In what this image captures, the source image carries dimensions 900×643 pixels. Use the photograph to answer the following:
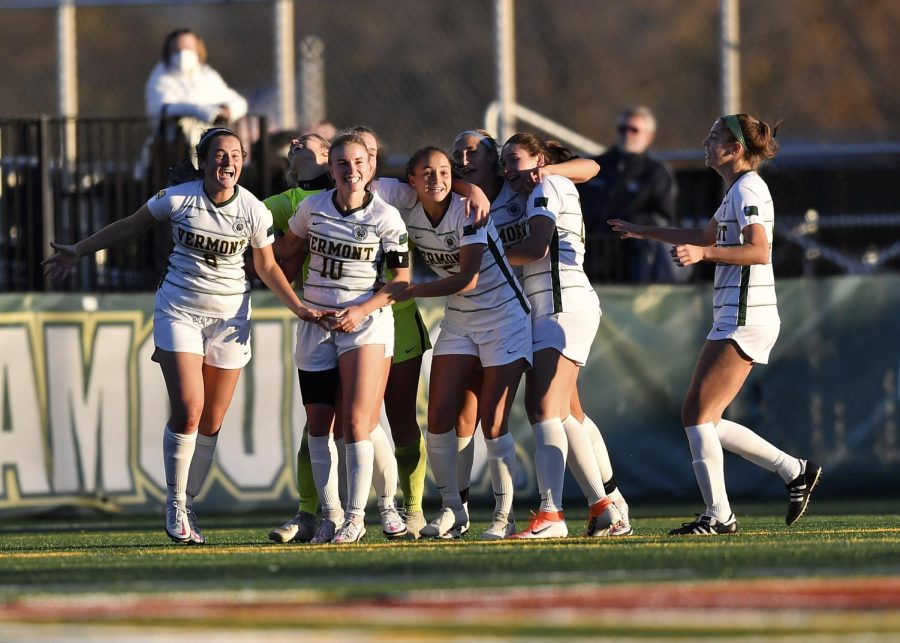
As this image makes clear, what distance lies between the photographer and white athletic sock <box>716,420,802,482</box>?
843 centimetres

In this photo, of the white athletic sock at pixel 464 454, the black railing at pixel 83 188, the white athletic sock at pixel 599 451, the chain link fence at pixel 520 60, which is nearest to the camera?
the white athletic sock at pixel 464 454

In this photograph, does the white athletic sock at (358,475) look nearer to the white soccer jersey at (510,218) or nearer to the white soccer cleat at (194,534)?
the white soccer cleat at (194,534)

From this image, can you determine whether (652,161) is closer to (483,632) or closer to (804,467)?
(804,467)

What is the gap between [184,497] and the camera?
8.32 m

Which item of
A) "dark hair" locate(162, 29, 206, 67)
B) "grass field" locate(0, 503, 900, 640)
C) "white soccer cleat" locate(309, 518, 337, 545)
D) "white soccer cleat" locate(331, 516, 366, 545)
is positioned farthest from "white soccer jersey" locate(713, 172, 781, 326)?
"dark hair" locate(162, 29, 206, 67)

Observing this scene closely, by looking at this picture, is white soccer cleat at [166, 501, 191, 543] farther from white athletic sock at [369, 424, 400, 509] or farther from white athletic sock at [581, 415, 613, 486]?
white athletic sock at [581, 415, 613, 486]

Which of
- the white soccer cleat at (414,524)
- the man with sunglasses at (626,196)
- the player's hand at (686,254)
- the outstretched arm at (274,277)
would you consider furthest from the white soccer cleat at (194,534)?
the man with sunglasses at (626,196)

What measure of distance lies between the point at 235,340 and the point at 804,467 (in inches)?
110

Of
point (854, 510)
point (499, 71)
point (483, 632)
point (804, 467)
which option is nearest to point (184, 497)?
point (804, 467)

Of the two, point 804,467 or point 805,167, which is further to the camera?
point 805,167

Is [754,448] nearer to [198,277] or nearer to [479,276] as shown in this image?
[479,276]

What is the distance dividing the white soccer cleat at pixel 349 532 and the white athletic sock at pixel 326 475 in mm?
222

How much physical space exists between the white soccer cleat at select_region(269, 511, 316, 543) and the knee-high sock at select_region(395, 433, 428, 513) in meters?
0.49

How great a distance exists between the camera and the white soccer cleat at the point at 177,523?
8234mm
